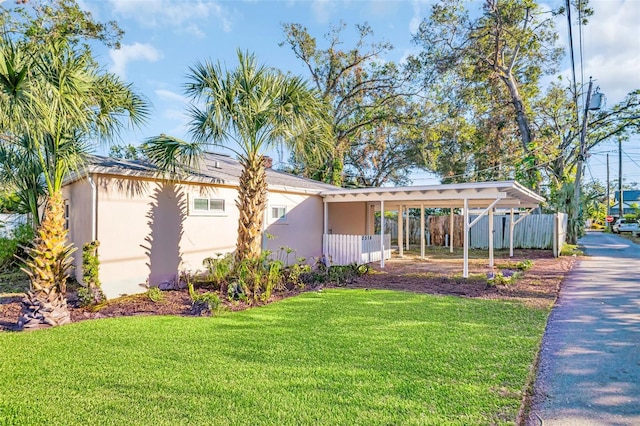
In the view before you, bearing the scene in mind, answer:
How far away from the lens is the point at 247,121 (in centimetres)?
781

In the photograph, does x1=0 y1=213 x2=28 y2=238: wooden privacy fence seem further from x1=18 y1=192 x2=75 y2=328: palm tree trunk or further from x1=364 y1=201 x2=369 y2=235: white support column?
x1=364 y1=201 x2=369 y2=235: white support column

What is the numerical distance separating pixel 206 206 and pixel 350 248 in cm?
515

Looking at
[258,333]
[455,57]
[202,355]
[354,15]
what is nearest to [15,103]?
[202,355]

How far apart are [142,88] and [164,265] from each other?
4101 mm

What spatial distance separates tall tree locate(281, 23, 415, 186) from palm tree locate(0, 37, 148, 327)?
53.5ft

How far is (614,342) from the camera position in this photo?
4926mm

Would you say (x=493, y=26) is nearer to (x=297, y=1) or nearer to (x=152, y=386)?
(x=297, y=1)

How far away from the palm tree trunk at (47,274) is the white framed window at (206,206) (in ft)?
10.6

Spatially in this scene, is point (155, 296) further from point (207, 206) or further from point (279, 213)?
point (279, 213)

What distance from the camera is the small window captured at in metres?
9.23

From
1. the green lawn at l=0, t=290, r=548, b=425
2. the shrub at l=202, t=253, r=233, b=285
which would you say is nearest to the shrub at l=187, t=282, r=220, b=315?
the green lawn at l=0, t=290, r=548, b=425

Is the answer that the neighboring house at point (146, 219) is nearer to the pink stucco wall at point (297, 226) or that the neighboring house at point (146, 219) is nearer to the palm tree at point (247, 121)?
the pink stucco wall at point (297, 226)

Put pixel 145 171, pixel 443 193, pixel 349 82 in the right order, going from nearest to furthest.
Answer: pixel 145 171
pixel 443 193
pixel 349 82

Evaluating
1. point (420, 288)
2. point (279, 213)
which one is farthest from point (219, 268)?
point (420, 288)
